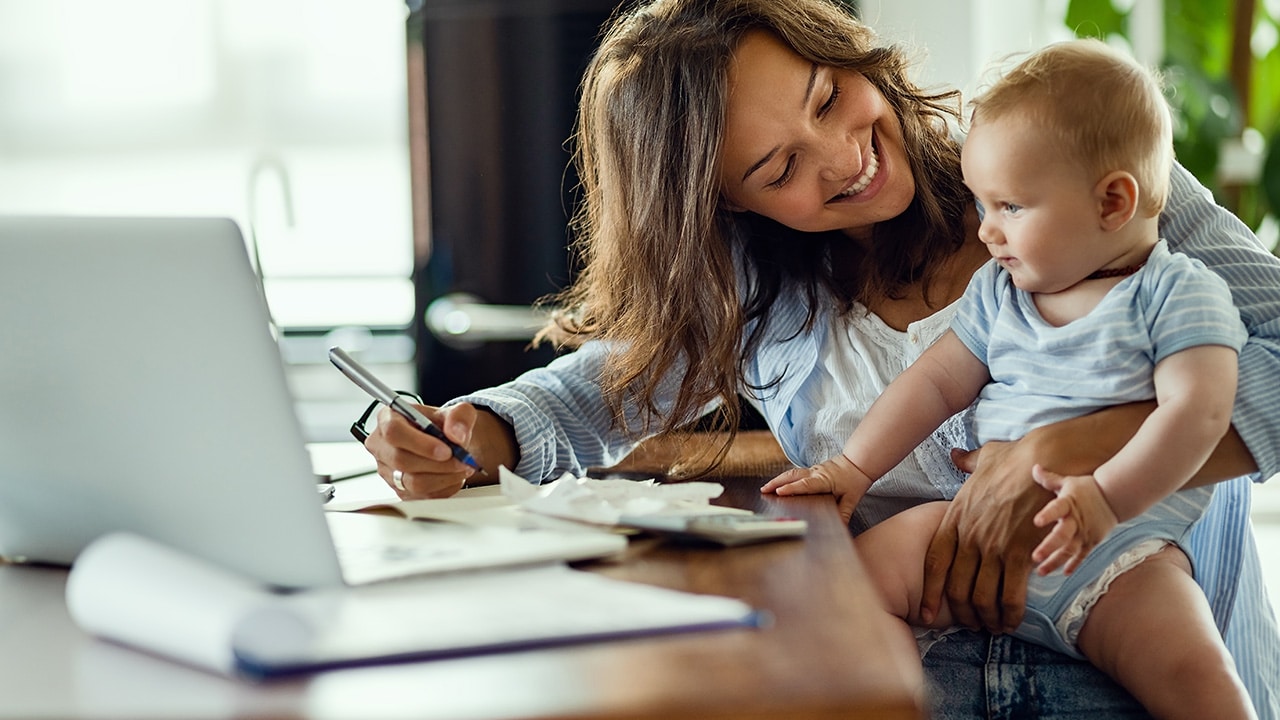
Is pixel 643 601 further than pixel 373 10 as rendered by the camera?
No

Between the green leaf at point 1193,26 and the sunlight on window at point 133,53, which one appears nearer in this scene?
the green leaf at point 1193,26

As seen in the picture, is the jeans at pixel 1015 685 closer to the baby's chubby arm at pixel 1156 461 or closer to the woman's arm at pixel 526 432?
the baby's chubby arm at pixel 1156 461

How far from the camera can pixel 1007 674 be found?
119cm

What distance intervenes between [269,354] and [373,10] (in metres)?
2.81

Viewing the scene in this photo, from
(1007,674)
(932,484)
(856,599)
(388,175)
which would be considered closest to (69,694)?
(856,599)

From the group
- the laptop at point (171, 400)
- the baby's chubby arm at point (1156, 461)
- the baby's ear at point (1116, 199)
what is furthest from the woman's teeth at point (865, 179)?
the laptop at point (171, 400)

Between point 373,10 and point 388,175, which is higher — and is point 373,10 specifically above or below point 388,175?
above

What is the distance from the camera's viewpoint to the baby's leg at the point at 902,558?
3.83 feet

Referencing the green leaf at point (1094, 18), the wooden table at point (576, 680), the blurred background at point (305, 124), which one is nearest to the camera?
the wooden table at point (576, 680)

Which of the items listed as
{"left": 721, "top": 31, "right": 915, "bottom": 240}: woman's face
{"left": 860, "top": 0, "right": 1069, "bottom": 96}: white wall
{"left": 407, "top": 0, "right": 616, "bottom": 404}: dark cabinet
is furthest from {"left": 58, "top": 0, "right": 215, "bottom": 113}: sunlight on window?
{"left": 721, "top": 31, "right": 915, "bottom": 240}: woman's face

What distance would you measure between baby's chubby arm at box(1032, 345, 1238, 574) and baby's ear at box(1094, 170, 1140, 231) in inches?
5.9

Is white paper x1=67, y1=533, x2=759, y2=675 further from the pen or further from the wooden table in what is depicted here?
the pen

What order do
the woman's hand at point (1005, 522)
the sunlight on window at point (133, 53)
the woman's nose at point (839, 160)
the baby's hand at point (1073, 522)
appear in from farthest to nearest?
the sunlight on window at point (133, 53) → the woman's nose at point (839, 160) → the woman's hand at point (1005, 522) → the baby's hand at point (1073, 522)

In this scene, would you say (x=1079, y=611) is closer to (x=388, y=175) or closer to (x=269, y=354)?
(x=269, y=354)
